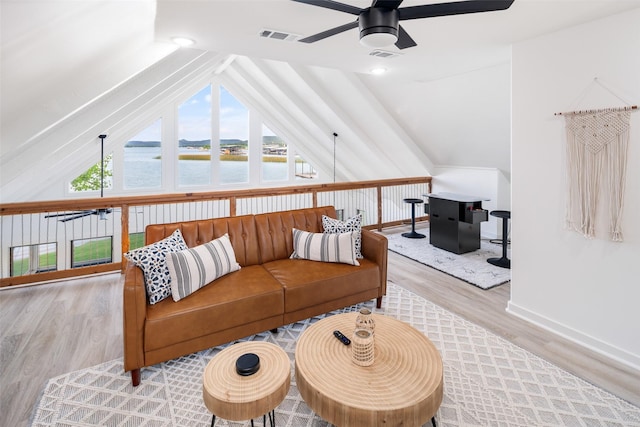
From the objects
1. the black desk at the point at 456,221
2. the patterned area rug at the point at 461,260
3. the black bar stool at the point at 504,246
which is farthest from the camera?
the black desk at the point at 456,221

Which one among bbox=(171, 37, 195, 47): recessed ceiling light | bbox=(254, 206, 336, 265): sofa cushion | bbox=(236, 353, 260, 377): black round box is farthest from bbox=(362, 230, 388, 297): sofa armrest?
bbox=(171, 37, 195, 47): recessed ceiling light

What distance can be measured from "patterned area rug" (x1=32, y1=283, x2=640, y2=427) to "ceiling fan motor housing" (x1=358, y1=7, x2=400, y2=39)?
2160 mm

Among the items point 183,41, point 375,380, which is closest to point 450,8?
point 375,380

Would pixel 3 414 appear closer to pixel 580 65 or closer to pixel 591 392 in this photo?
pixel 591 392

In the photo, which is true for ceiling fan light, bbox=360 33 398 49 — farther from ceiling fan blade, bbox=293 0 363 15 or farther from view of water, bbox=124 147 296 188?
view of water, bbox=124 147 296 188

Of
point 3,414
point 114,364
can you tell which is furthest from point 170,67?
point 3,414

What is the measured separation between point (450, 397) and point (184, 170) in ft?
25.6

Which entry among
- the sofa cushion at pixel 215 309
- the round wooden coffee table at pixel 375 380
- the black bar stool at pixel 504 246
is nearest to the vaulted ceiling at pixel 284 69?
the black bar stool at pixel 504 246

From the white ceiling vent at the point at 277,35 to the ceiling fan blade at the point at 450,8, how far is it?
127 centimetres

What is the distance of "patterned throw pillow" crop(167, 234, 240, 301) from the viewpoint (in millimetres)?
2327

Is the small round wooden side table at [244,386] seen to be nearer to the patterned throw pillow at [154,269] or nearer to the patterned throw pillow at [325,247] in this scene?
the patterned throw pillow at [154,269]

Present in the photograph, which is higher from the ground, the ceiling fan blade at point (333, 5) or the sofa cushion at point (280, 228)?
the ceiling fan blade at point (333, 5)

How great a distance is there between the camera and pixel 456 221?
483 centimetres

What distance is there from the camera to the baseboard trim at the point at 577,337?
7.61 feet
